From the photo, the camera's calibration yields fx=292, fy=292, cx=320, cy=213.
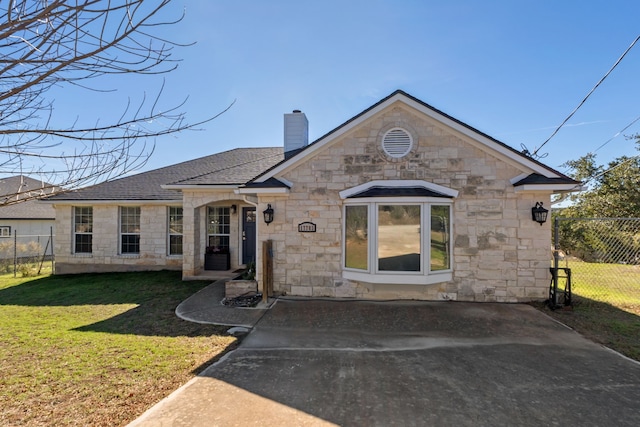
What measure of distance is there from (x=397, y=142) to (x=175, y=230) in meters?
9.64

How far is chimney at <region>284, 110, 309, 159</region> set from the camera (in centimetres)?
1186

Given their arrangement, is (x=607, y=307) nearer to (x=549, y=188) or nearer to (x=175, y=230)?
(x=549, y=188)

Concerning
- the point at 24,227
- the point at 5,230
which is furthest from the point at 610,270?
the point at 24,227

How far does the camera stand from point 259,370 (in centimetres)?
419

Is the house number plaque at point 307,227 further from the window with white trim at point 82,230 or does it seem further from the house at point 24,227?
the house at point 24,227

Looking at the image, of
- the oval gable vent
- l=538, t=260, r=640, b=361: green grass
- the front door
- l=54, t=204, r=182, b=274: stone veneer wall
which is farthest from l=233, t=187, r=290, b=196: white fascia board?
l=538, t=260, r=640, b=361: green grass

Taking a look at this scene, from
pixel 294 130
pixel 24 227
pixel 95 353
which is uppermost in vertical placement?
pixel 294 130

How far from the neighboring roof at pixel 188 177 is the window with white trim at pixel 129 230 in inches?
26.5

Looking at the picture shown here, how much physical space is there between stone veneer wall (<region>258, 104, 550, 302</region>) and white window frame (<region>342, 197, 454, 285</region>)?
0.34 m

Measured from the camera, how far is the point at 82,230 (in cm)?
1268

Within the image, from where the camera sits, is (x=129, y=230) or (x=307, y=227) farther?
(x=129, y=230)

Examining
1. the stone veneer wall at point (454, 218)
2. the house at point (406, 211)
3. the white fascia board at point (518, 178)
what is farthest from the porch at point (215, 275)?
the white fascia board at point (518, 178)

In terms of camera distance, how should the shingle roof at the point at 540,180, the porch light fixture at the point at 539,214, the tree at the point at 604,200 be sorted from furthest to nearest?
the tree at the point at 604,200, the porch light fixture at the point at 539,214, the shingle roof at the point at 540,180

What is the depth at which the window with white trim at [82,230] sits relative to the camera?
12.6 m
